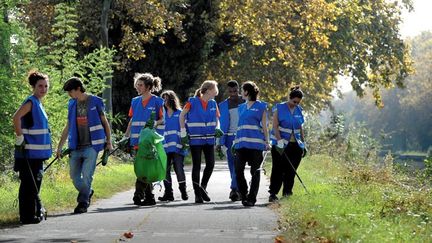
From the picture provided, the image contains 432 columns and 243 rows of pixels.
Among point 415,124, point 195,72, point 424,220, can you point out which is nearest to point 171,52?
point 195,72

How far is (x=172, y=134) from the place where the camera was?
57.8 feet

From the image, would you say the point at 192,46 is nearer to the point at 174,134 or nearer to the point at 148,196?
the point at 174,134

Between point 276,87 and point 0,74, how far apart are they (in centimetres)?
3307

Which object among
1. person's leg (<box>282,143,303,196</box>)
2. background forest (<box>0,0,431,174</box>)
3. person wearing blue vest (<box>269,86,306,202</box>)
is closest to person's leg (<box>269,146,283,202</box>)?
person wearing blue vest (<box>269,86,306,202</box>)

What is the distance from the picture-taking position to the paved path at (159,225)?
1105 cm

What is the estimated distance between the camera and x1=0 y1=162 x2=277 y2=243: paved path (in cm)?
1105

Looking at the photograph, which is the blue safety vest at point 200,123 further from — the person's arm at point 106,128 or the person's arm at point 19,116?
the person's arm at point 19,116

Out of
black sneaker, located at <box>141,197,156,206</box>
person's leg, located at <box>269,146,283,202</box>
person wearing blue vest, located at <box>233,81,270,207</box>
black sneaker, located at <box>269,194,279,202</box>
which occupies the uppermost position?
person wearing blue vest, located at <box>233,81,270,207</box>

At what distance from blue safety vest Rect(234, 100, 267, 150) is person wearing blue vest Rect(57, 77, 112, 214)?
7.80 ft

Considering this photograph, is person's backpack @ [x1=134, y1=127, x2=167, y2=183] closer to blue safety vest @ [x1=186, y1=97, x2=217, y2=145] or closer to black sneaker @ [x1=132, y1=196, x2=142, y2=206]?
black sneaker @ [x1=132, y1=196, x2=142, y2=206]

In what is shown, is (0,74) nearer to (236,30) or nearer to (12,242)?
(12,242)

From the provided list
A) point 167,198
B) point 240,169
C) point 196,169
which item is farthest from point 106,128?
point 167,198

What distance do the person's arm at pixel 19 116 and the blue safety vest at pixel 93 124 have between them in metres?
1.64

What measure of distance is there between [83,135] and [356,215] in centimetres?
443
